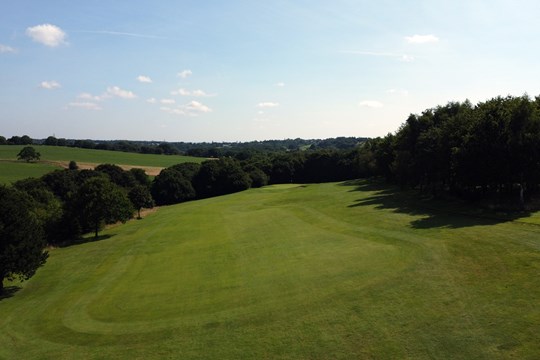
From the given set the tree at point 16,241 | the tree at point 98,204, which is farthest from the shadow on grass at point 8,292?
the tree at point 98,204

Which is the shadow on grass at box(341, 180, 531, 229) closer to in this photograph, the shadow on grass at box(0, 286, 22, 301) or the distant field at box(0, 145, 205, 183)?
the shadow on grass at box(0, 286, 22, 301)

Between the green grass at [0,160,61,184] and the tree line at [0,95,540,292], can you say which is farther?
the green grass at [0,160,61,184]

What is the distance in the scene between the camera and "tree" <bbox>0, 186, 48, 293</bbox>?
34.4 meters

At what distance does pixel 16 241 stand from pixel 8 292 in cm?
463

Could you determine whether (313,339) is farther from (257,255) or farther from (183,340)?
(257,255)

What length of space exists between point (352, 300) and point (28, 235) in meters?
30.1

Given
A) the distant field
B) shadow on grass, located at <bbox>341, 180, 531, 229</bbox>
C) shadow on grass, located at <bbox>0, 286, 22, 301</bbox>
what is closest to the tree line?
shadow on grass, located at <bbox>0, 286, 22, 301</bbox>

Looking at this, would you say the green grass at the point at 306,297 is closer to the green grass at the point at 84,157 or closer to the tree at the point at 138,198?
the tree at the point at 138,198

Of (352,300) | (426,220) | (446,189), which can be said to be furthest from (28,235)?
(446,189)

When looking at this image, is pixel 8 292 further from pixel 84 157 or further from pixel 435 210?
pixel 84 157

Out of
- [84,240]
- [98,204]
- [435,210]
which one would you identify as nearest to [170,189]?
[84,240]

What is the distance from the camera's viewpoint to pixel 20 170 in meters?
122

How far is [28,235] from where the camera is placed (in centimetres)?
3666

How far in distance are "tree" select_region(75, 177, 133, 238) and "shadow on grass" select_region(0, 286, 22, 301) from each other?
23621 millimetres
